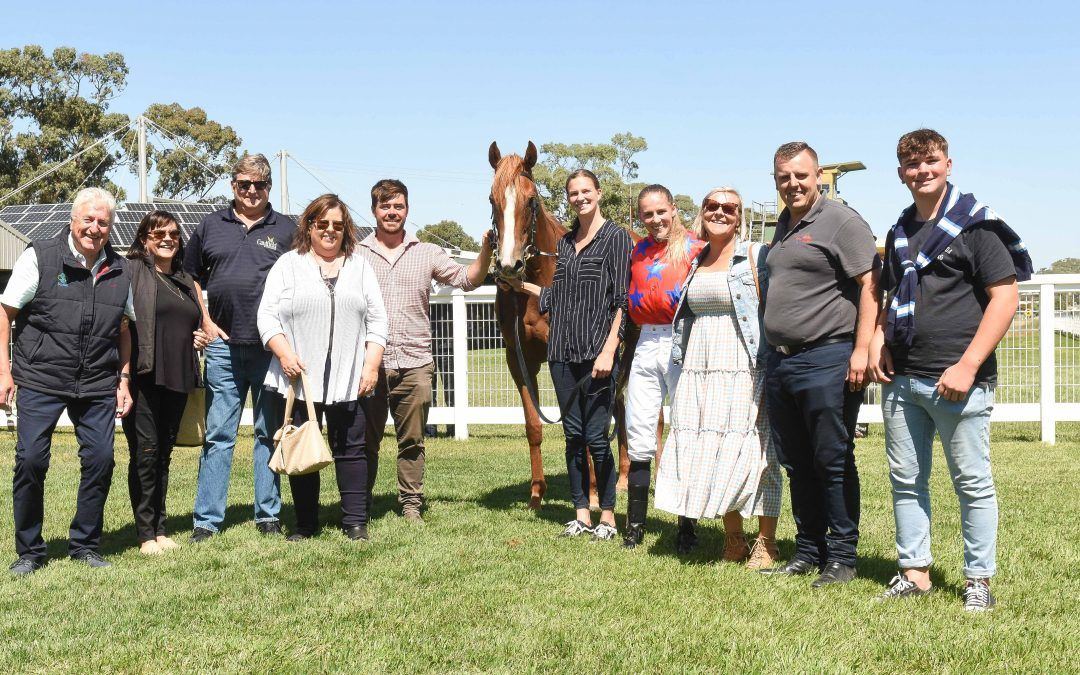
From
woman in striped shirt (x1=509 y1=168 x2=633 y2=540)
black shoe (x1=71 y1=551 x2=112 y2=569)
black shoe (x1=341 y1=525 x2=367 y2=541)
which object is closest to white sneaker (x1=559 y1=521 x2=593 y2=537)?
woman in striped shirt (x1=509 y1=168 x2=633 y2=540)

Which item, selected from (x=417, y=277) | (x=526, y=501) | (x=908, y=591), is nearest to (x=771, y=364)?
(x=908, y=591)

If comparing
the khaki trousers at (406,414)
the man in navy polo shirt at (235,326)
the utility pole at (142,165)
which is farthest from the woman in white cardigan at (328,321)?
the utility pole at (142,165)

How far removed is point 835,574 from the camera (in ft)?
14.8

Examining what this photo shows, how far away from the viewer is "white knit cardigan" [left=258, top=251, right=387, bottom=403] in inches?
211

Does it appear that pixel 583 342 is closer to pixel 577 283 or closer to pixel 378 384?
pixel 577 283

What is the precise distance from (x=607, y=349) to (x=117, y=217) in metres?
24.0

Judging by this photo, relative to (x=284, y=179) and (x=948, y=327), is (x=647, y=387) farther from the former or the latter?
(x=284, y=179)

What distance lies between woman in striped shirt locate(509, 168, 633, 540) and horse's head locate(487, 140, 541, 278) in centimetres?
29

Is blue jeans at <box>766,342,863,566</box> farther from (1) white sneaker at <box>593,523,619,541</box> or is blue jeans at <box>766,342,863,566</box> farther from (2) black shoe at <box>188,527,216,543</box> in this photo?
(2) black shoe at <box>188,527,216,543</box>

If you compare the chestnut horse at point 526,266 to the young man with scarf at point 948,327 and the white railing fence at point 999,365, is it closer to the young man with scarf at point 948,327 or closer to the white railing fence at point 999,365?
the young man with scarf at point 948,327

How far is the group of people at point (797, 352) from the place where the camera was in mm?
3902

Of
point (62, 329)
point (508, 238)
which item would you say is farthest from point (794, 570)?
point (62, 329)

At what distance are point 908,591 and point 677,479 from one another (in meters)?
1.25

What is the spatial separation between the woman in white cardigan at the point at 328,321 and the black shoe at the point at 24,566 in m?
1.39
